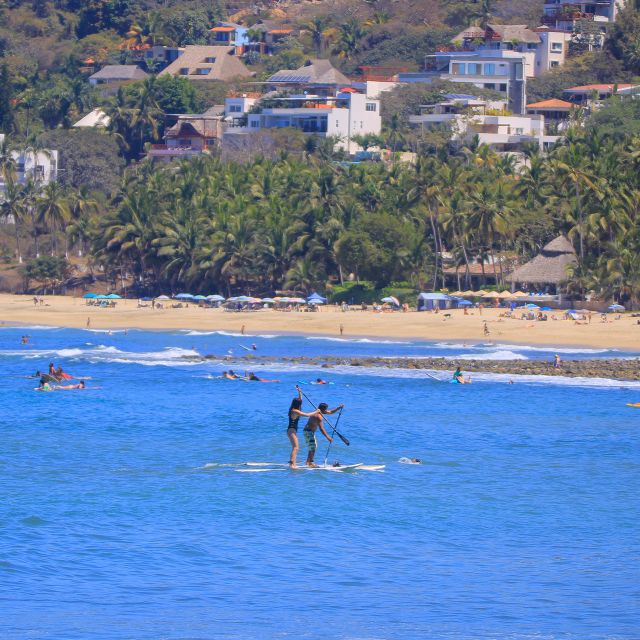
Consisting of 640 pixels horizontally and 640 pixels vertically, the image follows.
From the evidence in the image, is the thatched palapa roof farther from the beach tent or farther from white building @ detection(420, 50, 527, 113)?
white building @ detection(420, 50, 527, 113)

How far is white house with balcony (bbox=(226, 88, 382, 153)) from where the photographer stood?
112 meters

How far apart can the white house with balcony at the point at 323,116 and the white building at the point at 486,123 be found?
4430mm

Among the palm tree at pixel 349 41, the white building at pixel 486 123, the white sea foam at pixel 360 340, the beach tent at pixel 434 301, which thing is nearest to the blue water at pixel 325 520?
the white sea foam at pixel 360 340

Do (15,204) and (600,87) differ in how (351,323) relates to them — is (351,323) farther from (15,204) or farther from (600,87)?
(600,87)

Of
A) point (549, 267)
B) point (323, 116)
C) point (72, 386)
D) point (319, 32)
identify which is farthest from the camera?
point (319, 32)

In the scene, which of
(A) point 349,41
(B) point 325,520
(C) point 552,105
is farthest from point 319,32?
(B) point 325,520

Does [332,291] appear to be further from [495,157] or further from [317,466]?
[317,466]

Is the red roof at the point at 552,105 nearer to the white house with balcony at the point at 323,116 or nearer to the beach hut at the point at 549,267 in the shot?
the white house with balcony at the point at 323,116

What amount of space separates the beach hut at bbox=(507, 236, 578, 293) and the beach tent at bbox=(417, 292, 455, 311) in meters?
4.04

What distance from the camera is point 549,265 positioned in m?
71.2

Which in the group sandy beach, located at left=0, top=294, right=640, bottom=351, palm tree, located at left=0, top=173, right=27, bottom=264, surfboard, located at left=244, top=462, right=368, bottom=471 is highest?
palm tree, located at left=0, top=173, right=27, bottom=264

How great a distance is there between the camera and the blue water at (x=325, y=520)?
18078 mm

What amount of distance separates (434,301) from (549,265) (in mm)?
6795

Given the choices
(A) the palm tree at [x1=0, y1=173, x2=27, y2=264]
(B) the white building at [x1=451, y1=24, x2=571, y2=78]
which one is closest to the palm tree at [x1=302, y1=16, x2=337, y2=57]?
(B) the white building at [x1=451, y1=24, x2=571, y2=78]
